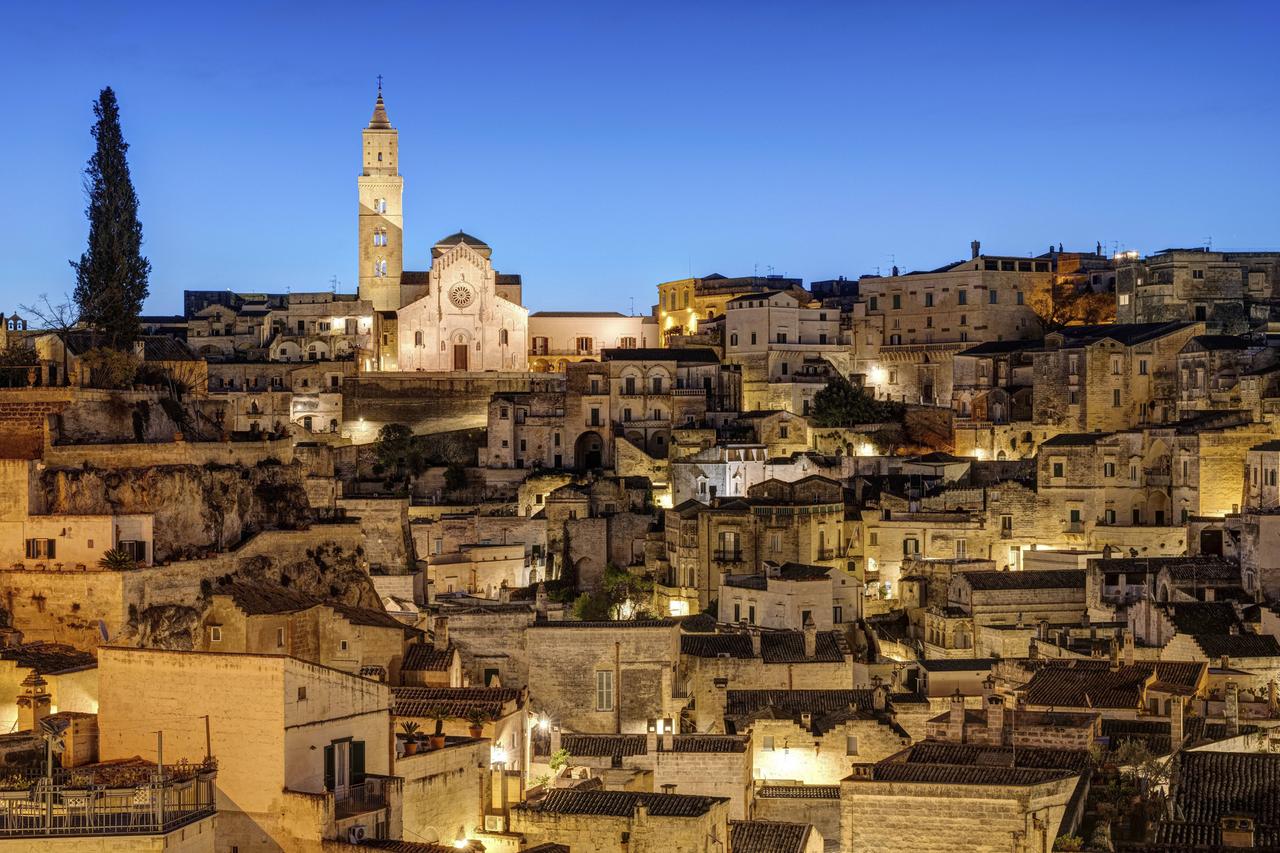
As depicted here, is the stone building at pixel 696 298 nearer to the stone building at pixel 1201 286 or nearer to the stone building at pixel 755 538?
the stone building at pixel 1201 286

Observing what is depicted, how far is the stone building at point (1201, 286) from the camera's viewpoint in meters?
59.2

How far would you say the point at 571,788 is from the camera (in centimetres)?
2214

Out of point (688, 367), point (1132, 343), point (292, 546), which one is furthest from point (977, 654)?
point (688, 367)

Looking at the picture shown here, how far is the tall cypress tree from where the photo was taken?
40.8 m

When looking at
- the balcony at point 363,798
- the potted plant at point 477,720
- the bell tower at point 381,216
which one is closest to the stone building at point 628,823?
the potted plant at point 477,720

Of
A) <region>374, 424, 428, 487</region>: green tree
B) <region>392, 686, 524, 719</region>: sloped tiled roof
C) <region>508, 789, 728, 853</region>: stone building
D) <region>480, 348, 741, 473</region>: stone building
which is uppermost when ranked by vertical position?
<region>480, 348, 741, 473</region>: stone building

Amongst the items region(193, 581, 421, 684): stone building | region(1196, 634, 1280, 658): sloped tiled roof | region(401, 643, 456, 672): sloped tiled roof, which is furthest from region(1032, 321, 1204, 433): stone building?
region(193, 581, 421, 684): stone building

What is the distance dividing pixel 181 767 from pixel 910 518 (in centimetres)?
3080

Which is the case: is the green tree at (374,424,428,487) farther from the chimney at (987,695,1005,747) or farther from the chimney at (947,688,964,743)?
the chimney at (987,695,1005,747)

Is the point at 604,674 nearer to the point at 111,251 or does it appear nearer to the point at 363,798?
the point at 363,798

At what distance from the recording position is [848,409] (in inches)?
2270

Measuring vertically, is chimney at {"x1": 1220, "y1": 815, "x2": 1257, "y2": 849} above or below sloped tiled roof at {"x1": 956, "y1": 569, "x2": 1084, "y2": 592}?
below

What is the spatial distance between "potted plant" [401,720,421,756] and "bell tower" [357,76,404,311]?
2110 inches

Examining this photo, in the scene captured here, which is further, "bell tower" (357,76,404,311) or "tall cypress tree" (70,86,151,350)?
"bell tower" (357,76,404,311)
